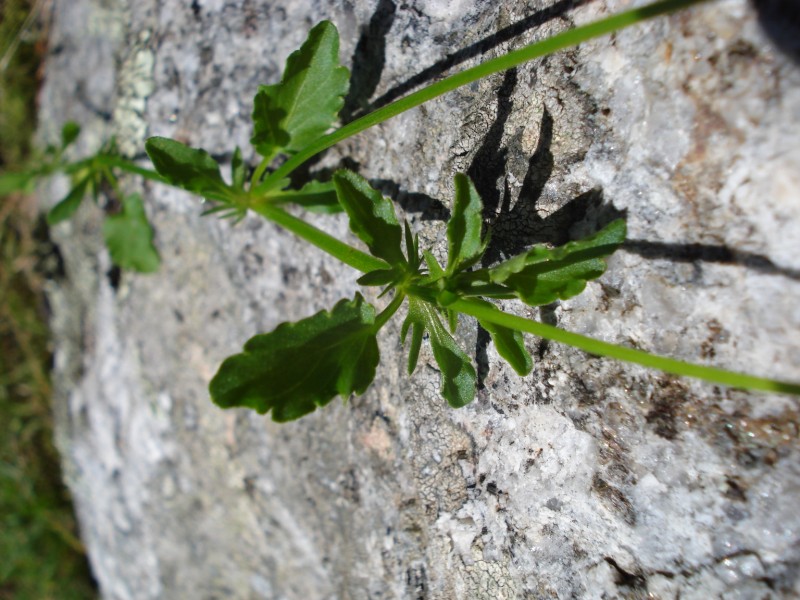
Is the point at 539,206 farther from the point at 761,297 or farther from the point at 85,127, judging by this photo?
the point at 85,127

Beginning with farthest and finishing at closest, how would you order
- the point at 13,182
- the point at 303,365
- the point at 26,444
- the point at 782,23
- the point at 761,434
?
the point at 26,444 < the point at 13,182 < the point at 303,365 < the point at 761,434 < the point at 782,23

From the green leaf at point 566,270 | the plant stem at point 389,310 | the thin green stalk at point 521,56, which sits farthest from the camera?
the plant stem at point 389,310

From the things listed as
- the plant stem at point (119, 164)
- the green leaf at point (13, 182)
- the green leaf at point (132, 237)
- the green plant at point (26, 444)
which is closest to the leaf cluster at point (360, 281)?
the plant stem at point (119, 164)

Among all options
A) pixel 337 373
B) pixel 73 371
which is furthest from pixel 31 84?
pixel 337 373

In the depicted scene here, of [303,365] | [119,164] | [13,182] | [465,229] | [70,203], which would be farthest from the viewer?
[13,182]

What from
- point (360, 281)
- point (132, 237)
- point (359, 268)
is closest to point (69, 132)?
point (132, 237)

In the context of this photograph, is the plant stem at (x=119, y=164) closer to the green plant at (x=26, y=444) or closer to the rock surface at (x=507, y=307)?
the rock surface at (x=507, y=307)

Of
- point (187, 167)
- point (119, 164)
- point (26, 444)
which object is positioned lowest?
point (26, 444)

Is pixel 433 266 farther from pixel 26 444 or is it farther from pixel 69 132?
pixel 26 444

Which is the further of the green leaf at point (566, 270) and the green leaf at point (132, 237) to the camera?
the green leaf at point (132, 237)
